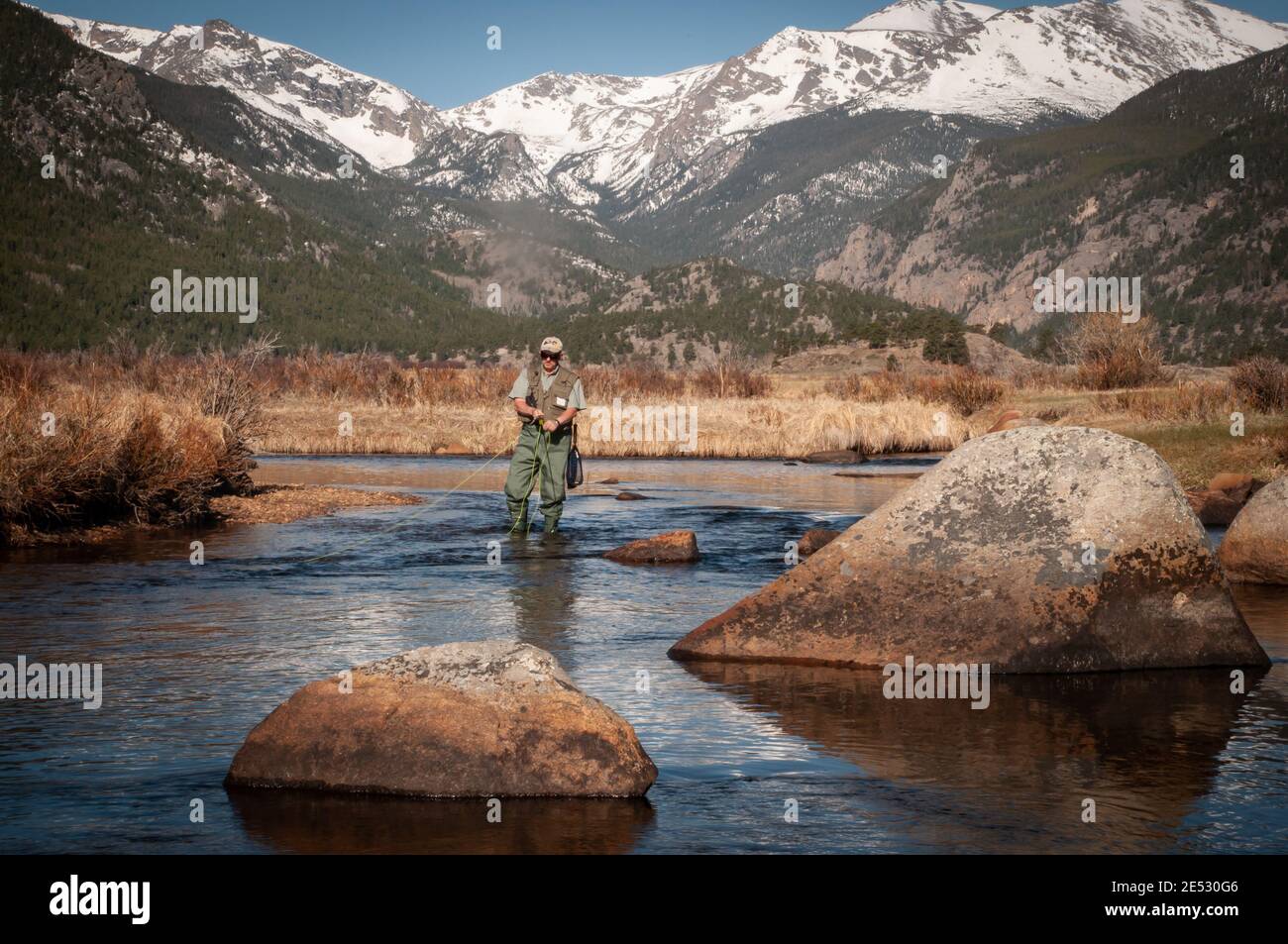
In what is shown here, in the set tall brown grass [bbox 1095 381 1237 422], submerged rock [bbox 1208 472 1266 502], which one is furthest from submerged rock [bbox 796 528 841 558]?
tall brown grass [bbox 1095 381 1237 422]

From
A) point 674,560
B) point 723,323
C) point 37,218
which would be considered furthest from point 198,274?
point 674,560

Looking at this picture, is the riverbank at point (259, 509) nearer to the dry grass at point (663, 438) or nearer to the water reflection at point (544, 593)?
the water reflection at point (544, 593)

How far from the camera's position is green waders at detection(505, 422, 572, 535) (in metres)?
18.3

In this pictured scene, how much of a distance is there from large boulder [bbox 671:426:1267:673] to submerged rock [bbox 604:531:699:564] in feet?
19.0

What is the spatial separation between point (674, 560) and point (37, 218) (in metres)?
122

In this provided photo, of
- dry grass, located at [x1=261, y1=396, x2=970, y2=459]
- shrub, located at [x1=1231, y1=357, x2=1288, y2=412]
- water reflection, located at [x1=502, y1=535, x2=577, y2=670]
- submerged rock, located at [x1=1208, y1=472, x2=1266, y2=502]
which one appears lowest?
water reflection, located at [x1=502, y1=535, x2=577, y2=670]

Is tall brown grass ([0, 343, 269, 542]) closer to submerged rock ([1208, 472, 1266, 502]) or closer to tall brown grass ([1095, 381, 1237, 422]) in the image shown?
submerged rock ([1208, 472, 1266, 502])

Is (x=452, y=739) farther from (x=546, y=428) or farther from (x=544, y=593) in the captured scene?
(x=546, y=428)

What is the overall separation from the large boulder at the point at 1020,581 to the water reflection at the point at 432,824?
12.5 feet

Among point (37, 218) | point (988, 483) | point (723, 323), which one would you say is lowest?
point (988, 483)

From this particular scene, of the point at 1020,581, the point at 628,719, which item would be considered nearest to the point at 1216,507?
the point at 1020,581

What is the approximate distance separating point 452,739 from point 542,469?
11764mm

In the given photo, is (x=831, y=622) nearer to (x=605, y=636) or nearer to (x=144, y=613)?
(x=605, y=636)
